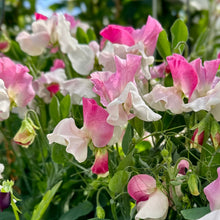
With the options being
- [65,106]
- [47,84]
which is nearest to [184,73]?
[65,106]

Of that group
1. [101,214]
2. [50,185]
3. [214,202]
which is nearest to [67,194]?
[50,185]

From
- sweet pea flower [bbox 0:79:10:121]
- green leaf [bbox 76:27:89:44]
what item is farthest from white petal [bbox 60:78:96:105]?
green leaf [bbox 76:27:89:44]

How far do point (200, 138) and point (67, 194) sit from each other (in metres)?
0.27

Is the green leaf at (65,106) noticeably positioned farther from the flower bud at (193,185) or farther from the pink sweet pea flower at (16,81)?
the flower bud at (193,185)

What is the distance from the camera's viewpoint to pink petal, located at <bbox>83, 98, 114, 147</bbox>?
0.61 m

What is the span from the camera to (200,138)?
0.63m

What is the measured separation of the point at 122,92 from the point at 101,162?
0.10m

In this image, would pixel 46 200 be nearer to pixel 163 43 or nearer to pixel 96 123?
pixel 96 123

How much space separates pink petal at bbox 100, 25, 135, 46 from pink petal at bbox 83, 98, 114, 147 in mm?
157

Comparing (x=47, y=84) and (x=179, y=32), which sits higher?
(x=179, y=32)

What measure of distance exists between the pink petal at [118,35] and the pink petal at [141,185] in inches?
8.7

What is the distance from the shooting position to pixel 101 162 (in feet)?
2.07

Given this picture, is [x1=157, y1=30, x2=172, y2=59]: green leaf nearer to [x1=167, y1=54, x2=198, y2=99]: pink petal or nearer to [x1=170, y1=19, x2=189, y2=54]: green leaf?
[x1=170, y1=19, x2=189, y2=54]: green leaf

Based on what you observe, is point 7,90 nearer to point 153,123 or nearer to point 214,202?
point 153,123
